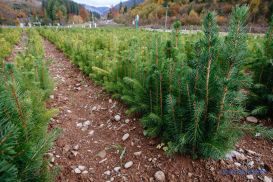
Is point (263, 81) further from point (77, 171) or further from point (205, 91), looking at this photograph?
point (77, 171)

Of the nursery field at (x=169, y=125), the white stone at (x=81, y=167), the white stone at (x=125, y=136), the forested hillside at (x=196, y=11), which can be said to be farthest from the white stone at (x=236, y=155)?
the forested hillside at (x=196, y=11)

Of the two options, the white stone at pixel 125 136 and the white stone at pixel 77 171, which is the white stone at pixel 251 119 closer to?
the white stone at pixel 125 136

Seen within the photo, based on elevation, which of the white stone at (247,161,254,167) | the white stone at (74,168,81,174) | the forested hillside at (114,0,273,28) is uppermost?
the forested hillside at (114,0,273,28)

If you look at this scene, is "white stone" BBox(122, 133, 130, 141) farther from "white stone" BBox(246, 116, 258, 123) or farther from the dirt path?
"white stone" BBox(246, 116, 258, 123)

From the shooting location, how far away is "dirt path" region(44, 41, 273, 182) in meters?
2.72

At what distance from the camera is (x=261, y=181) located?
8.25 feet

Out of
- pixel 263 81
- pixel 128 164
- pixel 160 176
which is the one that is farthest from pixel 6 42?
pixel 263 81

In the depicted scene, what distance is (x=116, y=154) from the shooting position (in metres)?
3.27

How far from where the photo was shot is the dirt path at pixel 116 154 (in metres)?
2.72

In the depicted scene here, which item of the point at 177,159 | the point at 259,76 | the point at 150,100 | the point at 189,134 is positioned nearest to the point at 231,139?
the point at 189,134

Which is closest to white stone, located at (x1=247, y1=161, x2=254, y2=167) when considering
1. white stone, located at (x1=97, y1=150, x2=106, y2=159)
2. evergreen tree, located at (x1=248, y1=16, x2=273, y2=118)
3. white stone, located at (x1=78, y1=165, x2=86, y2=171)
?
evergreen tree, located at (x1=248, y1=16, x2=273, y2=118)

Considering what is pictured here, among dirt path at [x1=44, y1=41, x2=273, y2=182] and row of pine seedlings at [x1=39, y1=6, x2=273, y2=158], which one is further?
dirt path at [x1=44, y1=41, x2=273, y2=182]

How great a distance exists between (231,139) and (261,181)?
65cm

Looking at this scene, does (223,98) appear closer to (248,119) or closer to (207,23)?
(207,23)
